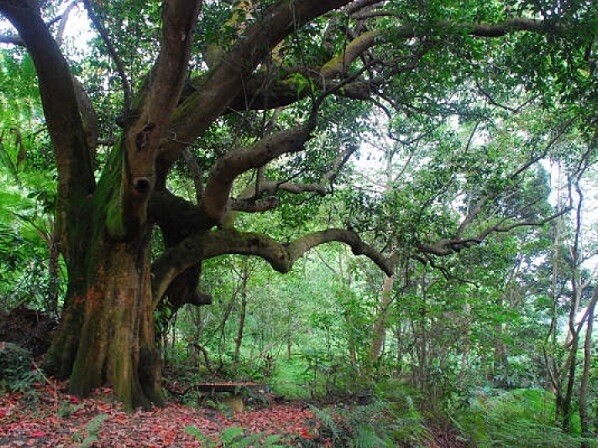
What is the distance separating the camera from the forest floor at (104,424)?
4.40m

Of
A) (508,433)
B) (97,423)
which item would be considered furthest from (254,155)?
(508,433)

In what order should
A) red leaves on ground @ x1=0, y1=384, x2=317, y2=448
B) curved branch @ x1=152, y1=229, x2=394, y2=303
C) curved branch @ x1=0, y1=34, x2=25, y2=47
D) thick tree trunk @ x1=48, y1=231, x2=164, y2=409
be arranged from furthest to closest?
curved branch @ x1=152, y1=229, x2=394, y2=303, curved branch @ x1=0, y1=34, x2=25, y2=47, thick tree trunk @ x1=48, y1=231, x2=164, y2=409, red leaves on ground @ x1=0, y1=384, x2=317, y2=448

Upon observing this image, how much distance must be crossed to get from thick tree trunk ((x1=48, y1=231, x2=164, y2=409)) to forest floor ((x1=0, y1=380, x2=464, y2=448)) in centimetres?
23

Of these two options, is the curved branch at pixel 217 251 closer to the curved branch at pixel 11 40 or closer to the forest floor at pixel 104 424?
the forest floor at pixel 104 424

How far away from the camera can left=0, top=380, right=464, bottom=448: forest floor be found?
14.4 feet

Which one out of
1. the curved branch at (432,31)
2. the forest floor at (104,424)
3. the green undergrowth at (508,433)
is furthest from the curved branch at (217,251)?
the green undergrowth at (508,433)

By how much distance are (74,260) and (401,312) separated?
230 inches

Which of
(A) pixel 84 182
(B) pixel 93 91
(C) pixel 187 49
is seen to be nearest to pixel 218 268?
(B) pixel 93 91

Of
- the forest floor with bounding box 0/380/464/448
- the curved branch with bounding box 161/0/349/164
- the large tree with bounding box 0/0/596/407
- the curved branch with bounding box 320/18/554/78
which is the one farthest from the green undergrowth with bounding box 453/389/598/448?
the curved branch with bounding box 161/0/349/164

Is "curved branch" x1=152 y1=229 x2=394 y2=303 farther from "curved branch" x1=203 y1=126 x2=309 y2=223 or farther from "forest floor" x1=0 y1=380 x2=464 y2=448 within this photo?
"forest floor" x1=0 y1=380 x2=464 y2=448

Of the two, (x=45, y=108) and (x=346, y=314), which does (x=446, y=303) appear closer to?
(x=346, y=314)

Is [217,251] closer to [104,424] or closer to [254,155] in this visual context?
[254,155]

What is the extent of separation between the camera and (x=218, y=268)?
14.5 m

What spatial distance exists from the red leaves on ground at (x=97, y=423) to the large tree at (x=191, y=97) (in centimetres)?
38
